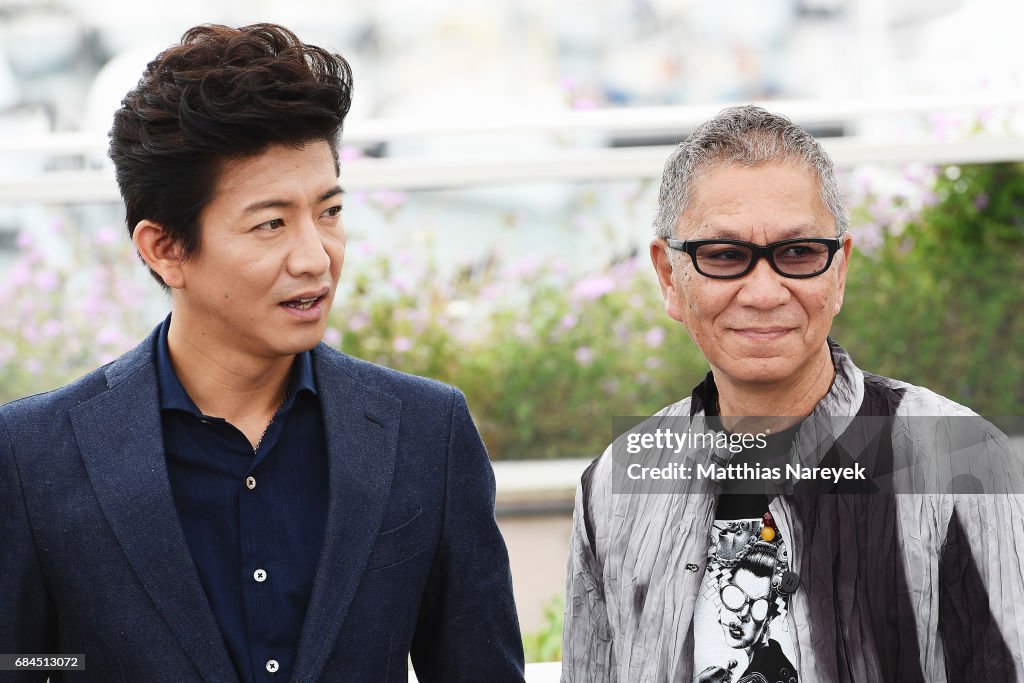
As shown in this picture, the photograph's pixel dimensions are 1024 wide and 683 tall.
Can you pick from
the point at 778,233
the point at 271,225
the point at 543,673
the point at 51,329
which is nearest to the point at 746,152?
the point at 778,233

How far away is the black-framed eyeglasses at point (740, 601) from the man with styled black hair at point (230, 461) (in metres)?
0.47

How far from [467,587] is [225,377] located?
602 mm

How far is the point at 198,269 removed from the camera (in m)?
2.19

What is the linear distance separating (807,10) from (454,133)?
2.26m

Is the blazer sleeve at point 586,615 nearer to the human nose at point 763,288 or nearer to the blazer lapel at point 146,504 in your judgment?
the human nose at point 763,288

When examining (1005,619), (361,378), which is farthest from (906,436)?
(361,378)

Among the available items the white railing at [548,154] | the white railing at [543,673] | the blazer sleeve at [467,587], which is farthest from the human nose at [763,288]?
the white railing at [548,154]

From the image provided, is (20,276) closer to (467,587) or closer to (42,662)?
(42,662)

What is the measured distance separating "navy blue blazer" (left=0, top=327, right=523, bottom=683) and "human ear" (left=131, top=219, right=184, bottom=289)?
18 centimetres

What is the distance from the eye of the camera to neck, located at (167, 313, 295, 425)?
2.27 m

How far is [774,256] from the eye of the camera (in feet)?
6.99

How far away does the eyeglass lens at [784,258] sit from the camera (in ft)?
6.99

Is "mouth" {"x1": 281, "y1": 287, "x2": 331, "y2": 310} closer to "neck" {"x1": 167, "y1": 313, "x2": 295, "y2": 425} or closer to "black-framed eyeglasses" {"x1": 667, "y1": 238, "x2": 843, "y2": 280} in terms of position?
"neck" {"x1": 167, "y1": 313, "x2": 295, "y2": 425}

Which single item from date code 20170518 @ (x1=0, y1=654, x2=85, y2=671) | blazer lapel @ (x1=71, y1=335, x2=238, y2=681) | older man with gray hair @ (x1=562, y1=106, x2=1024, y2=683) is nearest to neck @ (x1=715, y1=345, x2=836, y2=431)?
older man with gray hair @ (x1=562, y1=106, x2=1024, y2=683)
